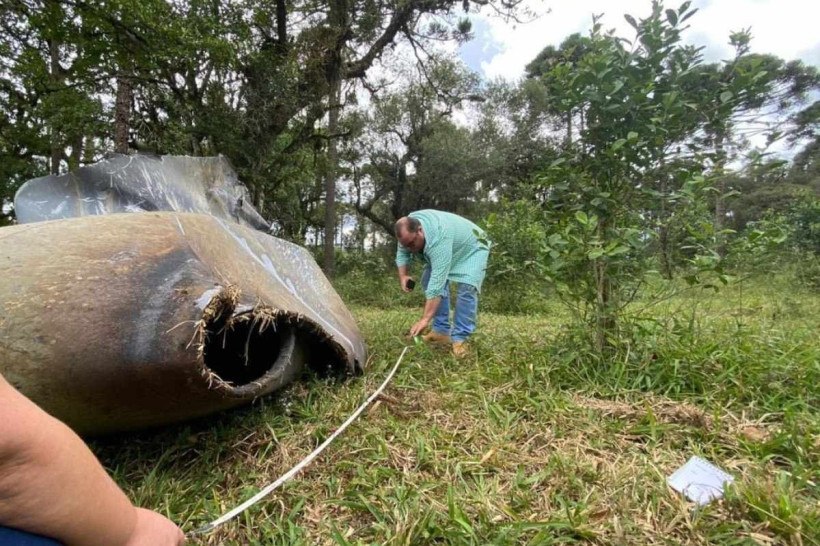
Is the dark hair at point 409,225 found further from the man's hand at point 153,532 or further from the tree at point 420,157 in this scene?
the tree at point 420,157

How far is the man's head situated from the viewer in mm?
3471

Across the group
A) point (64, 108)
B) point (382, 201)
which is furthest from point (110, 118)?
point (382, 201)

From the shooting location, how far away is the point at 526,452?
1.75 meters

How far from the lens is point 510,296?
262 inches

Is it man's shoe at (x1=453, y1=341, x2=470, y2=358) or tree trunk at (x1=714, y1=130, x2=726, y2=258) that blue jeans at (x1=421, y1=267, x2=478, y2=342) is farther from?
tree trunk at (x1=714, y1=130, x2=726, y2=258)

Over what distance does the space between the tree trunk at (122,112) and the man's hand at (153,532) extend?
7.45m

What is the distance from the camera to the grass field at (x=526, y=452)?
133 cm

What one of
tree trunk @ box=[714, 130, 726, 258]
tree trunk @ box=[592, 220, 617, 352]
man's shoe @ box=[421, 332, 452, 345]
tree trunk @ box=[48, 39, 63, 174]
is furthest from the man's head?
tree trunk @ box=[48, 39, 63, 174]

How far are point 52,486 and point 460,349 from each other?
8.62 feet

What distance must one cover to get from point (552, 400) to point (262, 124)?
7.19 meters

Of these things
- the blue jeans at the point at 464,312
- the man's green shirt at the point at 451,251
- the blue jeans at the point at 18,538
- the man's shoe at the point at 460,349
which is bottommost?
the man's shoe at the point at 460,349

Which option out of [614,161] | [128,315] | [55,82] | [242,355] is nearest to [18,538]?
[128,315]

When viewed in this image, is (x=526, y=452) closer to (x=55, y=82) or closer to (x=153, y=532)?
(x=153, y=532)

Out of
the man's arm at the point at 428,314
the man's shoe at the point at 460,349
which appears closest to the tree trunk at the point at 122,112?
the man's arm at the point at 428,314
